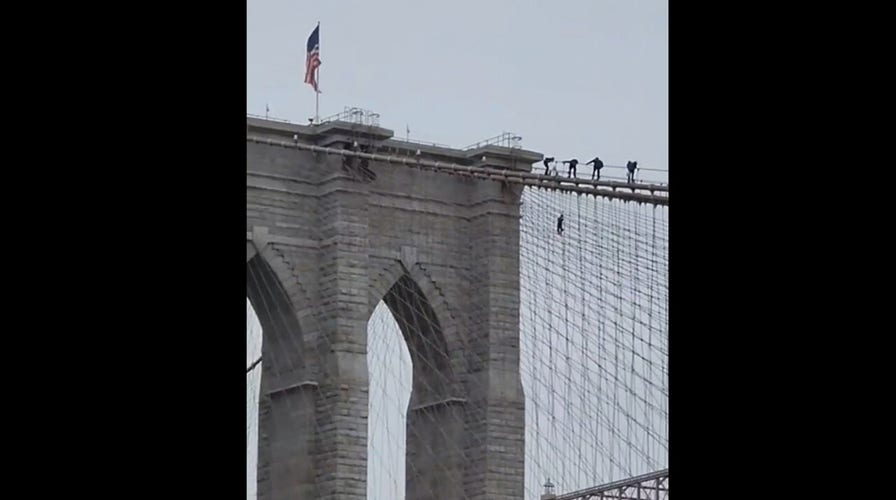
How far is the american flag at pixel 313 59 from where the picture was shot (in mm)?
32750

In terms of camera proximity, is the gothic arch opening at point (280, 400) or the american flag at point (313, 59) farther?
the american flag at point (313, 59)

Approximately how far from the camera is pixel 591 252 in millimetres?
33938

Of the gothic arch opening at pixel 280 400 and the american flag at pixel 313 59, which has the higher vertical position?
the american flag at pixel 313 59

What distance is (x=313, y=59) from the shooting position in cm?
3306

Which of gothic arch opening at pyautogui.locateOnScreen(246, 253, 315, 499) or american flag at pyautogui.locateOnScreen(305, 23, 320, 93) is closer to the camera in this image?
gothic arch opening at pyautogui.locateOnScreen(246, 253, 315, 499)

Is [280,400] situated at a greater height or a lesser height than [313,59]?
lesser

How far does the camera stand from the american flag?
107ft

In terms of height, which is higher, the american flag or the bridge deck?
the american flag

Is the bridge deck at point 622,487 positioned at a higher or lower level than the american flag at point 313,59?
lower

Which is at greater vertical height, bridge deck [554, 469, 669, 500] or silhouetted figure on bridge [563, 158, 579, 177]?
silhouetted figure on bridge [563, 158, 579, 177]

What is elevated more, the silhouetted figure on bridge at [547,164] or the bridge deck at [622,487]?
the silhouetted figure on bridge at [547,164]

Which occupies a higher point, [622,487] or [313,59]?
[313,59]
